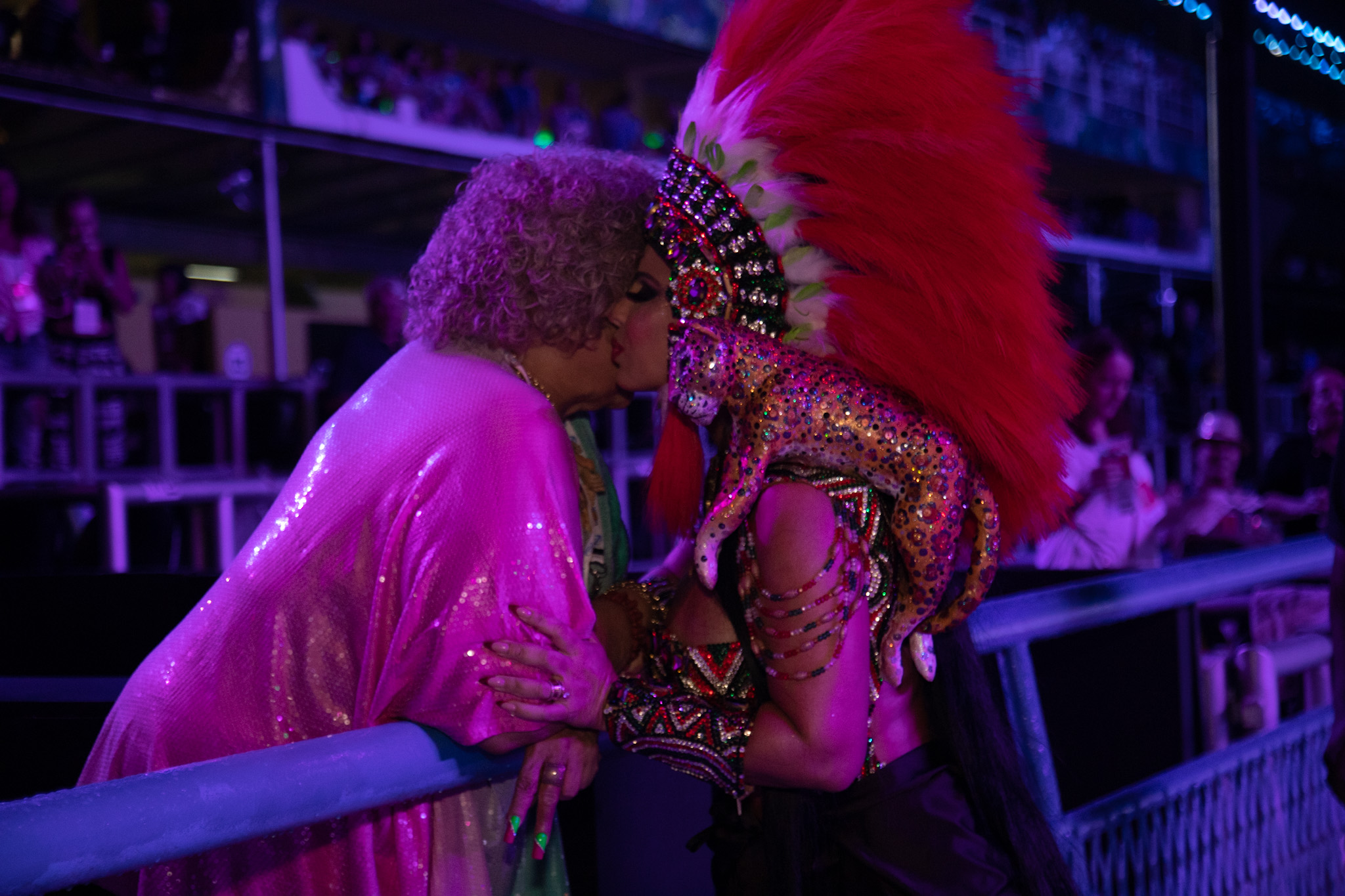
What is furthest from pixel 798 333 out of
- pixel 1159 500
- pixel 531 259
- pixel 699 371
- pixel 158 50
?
pixel 158 50

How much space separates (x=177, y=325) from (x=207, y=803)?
7.13m

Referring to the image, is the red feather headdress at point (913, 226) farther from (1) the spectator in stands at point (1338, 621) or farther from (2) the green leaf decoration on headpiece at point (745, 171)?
(1) the spectator in stands at point (1338, 621)

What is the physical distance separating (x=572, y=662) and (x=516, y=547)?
0.45 feet

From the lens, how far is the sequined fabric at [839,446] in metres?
1.15

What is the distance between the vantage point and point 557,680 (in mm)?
1135

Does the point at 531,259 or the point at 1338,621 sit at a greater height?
the point at 531,259

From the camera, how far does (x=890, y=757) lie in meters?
1.25

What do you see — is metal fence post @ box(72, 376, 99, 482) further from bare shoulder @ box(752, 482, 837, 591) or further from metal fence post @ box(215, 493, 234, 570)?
bare shoulder @ box(752, 482, 837, 591)

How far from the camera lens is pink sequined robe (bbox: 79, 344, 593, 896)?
1.16 meters

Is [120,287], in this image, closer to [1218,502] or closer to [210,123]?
[210,123]

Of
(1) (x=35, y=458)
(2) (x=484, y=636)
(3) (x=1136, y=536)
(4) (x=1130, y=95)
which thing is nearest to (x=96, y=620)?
(2) (x=484, y=636)

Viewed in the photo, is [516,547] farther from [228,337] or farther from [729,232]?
[228,337]

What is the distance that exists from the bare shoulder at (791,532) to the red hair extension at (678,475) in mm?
200

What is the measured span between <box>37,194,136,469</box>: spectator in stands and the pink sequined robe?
4.46 m
